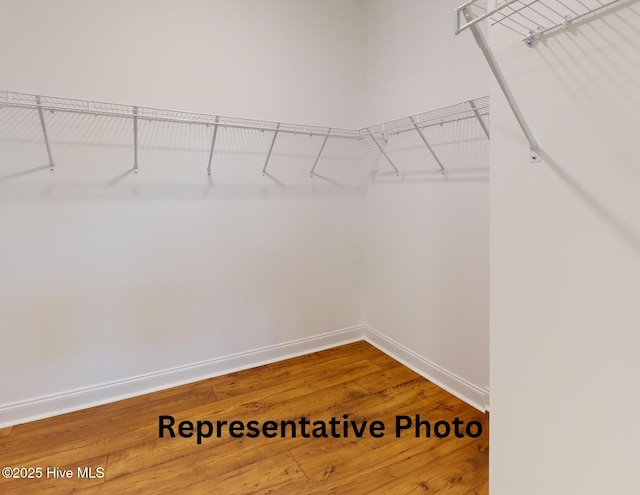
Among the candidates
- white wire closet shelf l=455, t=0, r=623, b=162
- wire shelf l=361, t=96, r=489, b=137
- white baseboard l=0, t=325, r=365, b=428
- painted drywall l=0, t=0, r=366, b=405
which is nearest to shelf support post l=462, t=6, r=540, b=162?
white wire closet shelf l=455, t=0, r=623, b=162

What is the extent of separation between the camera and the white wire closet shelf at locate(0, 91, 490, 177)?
5.74 ft

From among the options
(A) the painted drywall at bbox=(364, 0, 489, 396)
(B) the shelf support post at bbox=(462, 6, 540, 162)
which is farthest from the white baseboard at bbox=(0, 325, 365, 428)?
(B) the shelf support post at bbox=(462, 6, 540, 162)

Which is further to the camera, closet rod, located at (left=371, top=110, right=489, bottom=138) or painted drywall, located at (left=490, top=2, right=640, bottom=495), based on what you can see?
closet rod, located at (left=371, top=110, right=489, bottom=138)

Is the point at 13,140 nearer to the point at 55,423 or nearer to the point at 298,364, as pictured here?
the point at 55,423

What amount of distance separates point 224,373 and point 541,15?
2424 millimetres

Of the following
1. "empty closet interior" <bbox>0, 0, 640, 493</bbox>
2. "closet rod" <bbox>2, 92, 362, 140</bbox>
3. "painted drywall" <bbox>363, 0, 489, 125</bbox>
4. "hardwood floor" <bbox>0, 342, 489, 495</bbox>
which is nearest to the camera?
"empty closet interior" <bbox>0, 0, 640, 493</bbox>

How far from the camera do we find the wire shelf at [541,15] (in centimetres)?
79

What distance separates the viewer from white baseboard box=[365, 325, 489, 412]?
6.53 feet

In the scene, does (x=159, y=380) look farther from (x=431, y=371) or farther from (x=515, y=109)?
(x=515, y=109)

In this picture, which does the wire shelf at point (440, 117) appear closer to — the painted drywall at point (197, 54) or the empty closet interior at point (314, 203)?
the empty closet interior at point (314, 203)

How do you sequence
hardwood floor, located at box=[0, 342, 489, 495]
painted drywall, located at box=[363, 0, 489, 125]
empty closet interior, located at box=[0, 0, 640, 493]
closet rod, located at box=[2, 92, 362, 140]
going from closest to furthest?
1. empty closet interior, located at box=[0, 0, 640, 493]
2. hardwood floor, located at box=[0, 342, 489, 495]
3. closet rod, located at box=[2, 92, 362, 140]
4. painted drywall, located at box=[363, 0, 489, 125]

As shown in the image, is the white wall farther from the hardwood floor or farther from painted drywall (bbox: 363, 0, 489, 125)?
the hardwood floor

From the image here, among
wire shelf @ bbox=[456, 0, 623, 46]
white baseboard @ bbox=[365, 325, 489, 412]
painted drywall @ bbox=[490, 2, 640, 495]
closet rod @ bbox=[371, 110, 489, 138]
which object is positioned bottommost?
white baseboard @ bbox=[365, 325, 489, 412]

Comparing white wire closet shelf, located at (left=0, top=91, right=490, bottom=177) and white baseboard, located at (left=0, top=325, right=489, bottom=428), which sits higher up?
white wire closet shelf, located at (left=0, top=91, right=490, bottom=177)
